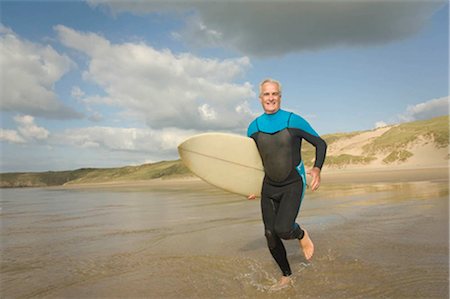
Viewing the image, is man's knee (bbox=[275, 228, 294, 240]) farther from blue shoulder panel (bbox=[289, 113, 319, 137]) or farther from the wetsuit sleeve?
blue shoulder panel (bbox=[289, 113, 319, 137])

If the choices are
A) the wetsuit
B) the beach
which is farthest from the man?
the beach

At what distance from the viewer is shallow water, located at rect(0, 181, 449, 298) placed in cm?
351

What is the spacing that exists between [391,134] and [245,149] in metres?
44.7

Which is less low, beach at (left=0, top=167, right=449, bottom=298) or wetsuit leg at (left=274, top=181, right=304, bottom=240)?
wetsuit leg at (left=274, top=181, right=304, bottom=240)

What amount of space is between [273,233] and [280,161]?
2.65 ft

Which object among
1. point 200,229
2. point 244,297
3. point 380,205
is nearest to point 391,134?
point 380,205

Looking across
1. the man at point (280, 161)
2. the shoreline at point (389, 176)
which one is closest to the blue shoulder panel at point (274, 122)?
the man at point (280, 161)

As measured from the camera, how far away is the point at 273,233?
398cm

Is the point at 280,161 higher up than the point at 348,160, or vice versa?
the point at 348,160

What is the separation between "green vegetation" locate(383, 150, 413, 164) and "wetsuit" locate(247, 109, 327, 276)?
33440 mm

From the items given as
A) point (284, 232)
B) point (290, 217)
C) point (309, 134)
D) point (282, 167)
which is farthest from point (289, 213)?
point (309, 134)

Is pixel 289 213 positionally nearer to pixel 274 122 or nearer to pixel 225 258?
pixel 274 122

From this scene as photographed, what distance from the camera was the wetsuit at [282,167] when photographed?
3959mm

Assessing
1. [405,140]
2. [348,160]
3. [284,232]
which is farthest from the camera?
[405,140]
